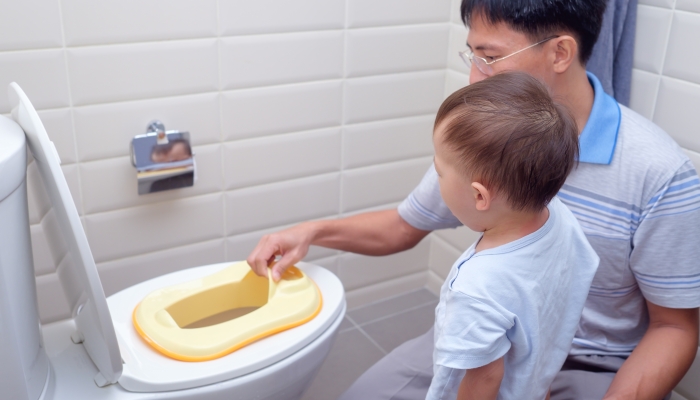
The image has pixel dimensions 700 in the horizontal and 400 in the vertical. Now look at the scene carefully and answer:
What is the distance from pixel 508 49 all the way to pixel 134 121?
771 mm

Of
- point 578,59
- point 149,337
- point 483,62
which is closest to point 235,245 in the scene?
point 149,337

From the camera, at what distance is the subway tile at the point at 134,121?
4.51 ft

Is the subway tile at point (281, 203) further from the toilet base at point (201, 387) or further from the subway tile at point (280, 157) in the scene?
the toilet base at point (201, 387)

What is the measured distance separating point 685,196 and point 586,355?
0.32m

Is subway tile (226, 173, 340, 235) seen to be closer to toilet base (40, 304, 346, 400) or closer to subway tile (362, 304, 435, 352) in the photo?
subway tile (362, 304, 435, 352)

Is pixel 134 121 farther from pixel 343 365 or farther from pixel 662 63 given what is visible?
pixel 662 63

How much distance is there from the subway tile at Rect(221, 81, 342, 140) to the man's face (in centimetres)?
60

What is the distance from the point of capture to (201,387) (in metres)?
1.00

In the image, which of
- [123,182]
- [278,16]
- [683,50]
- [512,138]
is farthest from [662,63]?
[123,182]

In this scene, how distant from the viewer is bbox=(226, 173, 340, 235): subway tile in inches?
64.2

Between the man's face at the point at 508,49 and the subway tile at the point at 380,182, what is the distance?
0.73 meters

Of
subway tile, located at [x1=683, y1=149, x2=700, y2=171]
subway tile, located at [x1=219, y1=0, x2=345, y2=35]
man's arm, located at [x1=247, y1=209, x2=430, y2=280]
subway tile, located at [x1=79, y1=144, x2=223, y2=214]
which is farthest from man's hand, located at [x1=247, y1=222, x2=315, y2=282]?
subway tile, located at [x1=683, y1=149, x2=700, y2=171]

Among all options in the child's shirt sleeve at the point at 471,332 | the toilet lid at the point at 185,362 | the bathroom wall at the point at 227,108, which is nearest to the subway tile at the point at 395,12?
the bathroom wall at the point at 227,108

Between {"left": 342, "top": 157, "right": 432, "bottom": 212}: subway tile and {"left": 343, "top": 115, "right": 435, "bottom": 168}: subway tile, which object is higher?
{"left": 343, "top": 115, "right": 435, "bottom": 168}: subway tile
